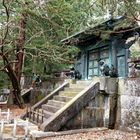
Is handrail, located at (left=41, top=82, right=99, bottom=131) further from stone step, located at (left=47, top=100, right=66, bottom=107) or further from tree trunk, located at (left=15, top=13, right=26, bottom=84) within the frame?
tree trunk, located at (left=15, top=13, right=26, bottom=84)

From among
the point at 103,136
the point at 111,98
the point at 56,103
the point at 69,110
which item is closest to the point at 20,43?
the point at 56,103

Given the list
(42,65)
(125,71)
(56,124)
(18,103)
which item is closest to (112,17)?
(125,71)

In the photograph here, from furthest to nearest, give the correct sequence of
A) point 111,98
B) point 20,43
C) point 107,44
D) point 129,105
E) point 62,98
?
point 20,43 → point 107,44 → point 62,98 → point 111,98 → point 129,105

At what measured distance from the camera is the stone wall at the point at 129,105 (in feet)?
33.1

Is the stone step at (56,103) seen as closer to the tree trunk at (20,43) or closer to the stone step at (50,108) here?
the stone step at (50,108)

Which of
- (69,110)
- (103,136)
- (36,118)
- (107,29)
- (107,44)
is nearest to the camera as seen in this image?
(103,136)

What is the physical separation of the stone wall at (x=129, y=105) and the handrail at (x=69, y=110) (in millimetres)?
1239

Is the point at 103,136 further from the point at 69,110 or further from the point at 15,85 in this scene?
the point at 15,85

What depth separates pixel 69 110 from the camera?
1080 centimetres

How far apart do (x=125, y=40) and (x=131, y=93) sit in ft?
13.2

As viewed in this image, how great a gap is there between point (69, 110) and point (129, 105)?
97.8 inches

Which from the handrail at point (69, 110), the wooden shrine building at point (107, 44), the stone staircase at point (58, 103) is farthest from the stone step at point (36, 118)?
Result: the wooden shrine building at point (107, 44)

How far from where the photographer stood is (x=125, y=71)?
44.4 feet

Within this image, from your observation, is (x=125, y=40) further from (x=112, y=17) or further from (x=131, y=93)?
(x=131, y=93)
